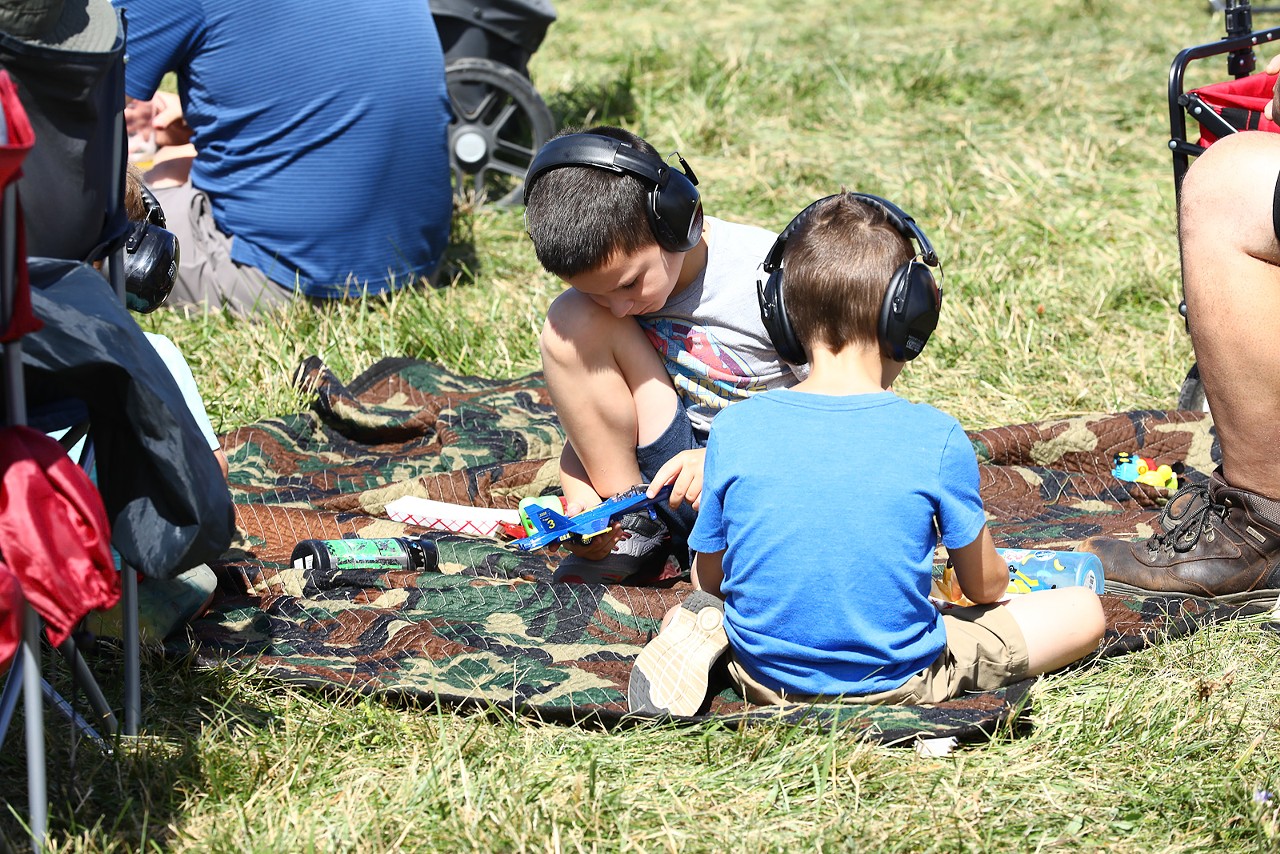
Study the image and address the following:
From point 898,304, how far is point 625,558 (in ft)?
3.50

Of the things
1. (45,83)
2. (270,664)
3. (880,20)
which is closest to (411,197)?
(270,664)

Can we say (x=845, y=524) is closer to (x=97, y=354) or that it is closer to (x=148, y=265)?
(x=97, y=354)

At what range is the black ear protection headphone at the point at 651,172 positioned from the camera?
9.17 ft

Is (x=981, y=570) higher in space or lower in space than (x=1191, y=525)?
higher

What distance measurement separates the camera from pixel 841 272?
7.98 feet

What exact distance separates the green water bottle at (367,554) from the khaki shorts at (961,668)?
2.89ft

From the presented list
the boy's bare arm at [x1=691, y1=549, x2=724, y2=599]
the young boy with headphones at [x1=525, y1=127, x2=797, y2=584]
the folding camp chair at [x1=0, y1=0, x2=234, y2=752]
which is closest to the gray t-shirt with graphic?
the young boy with headphones at [x1=525, y1=127, x2=797, y2=584]

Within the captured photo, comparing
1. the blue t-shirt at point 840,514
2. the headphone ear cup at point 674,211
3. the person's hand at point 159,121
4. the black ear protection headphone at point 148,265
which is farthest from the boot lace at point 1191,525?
the person's hand at point 159,121

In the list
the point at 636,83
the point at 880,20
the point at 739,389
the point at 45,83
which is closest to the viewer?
the point at 45,83

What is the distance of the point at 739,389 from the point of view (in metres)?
3.23

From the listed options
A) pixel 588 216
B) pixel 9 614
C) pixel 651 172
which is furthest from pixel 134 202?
pixel 9 614

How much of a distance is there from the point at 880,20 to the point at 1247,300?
6.38 meters

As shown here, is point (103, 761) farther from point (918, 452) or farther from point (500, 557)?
point (918, 452)

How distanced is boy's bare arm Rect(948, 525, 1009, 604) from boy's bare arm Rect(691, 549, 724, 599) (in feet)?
1.51
